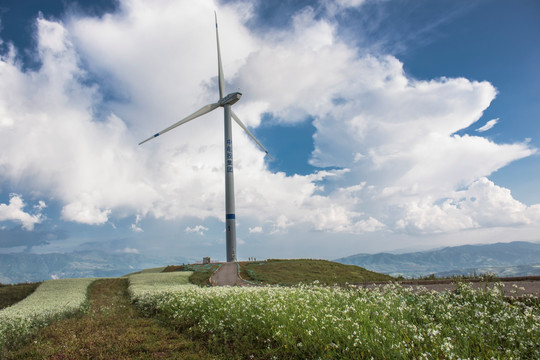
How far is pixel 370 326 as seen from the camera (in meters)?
9.71

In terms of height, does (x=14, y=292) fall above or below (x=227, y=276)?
below

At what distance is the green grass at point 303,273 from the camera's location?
112 feet

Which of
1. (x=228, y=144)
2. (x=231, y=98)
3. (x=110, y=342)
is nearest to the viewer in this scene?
(x=110, y=342)

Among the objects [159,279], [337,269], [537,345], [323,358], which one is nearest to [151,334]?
[323,358]

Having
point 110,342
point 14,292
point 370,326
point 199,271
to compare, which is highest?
point 199,271

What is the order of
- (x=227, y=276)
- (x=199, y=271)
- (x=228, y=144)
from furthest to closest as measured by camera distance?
(x=228, y=144), (x=199, y=271), (x=227, y=276)

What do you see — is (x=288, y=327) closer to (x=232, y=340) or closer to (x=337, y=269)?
(x=232, y=340)

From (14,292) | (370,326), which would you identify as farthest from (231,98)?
(370,326)

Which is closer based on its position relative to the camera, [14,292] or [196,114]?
[14,292]

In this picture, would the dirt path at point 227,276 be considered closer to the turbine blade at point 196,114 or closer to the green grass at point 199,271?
the green grass at point 199,271

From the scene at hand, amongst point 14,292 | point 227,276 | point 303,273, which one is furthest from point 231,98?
point 14,292

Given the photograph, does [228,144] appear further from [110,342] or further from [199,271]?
[110,342]

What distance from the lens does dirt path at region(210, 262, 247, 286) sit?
34.9 meters

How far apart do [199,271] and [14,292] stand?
20.5m
